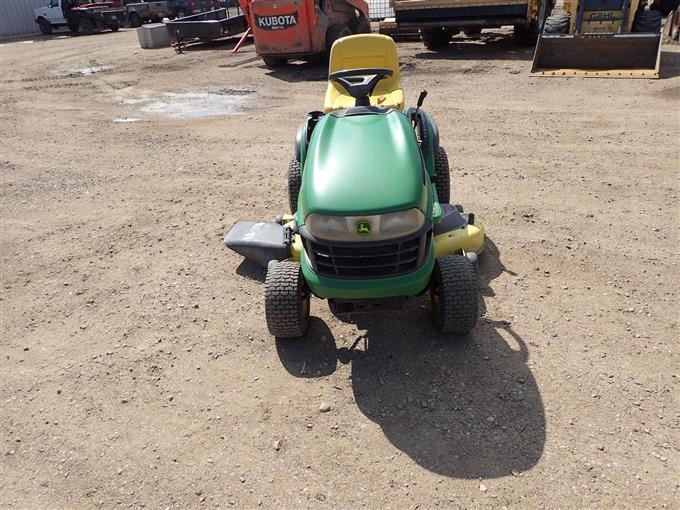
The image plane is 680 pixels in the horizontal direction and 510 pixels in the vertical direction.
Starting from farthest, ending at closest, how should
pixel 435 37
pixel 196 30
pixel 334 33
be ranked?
pixel 196 30, pixel 435 37, pixel 334 33

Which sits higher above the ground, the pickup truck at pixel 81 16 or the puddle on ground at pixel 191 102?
the pickup truck at pixel 81 16

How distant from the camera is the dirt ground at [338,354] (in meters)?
2.48

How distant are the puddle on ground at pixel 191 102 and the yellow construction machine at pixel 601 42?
517 centimetres

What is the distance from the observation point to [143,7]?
24.5m

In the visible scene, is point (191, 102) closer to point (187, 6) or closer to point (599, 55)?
point (599, 55)

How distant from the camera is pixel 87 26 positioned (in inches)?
948

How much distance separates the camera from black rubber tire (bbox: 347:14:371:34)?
41.1 ft

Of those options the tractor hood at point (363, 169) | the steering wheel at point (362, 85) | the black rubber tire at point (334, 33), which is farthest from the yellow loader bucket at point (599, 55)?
the tractor hood at point (363, 169)

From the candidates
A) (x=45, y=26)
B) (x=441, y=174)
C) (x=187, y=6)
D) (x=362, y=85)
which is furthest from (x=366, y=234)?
(x=45, y=26)

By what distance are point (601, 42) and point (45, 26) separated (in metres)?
25.4

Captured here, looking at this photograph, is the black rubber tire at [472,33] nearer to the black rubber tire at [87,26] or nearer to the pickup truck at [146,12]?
the pickup truck at [146,12]

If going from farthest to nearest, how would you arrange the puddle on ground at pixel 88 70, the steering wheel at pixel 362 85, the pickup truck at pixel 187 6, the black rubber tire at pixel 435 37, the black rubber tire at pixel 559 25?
the pickup truck at pixel 187 6
the puddle on ground at pixel 88 70
the black rubber tire at pixel 435 37
the black rubber tire at pixel 559 25
the steering wheel at pixel 362 85

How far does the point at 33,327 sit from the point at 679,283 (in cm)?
441

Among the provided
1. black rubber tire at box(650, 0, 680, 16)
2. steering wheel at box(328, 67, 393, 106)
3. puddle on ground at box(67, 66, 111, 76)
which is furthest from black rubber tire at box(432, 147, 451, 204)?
black rubber tire at box(650, 0, 680, 16)
